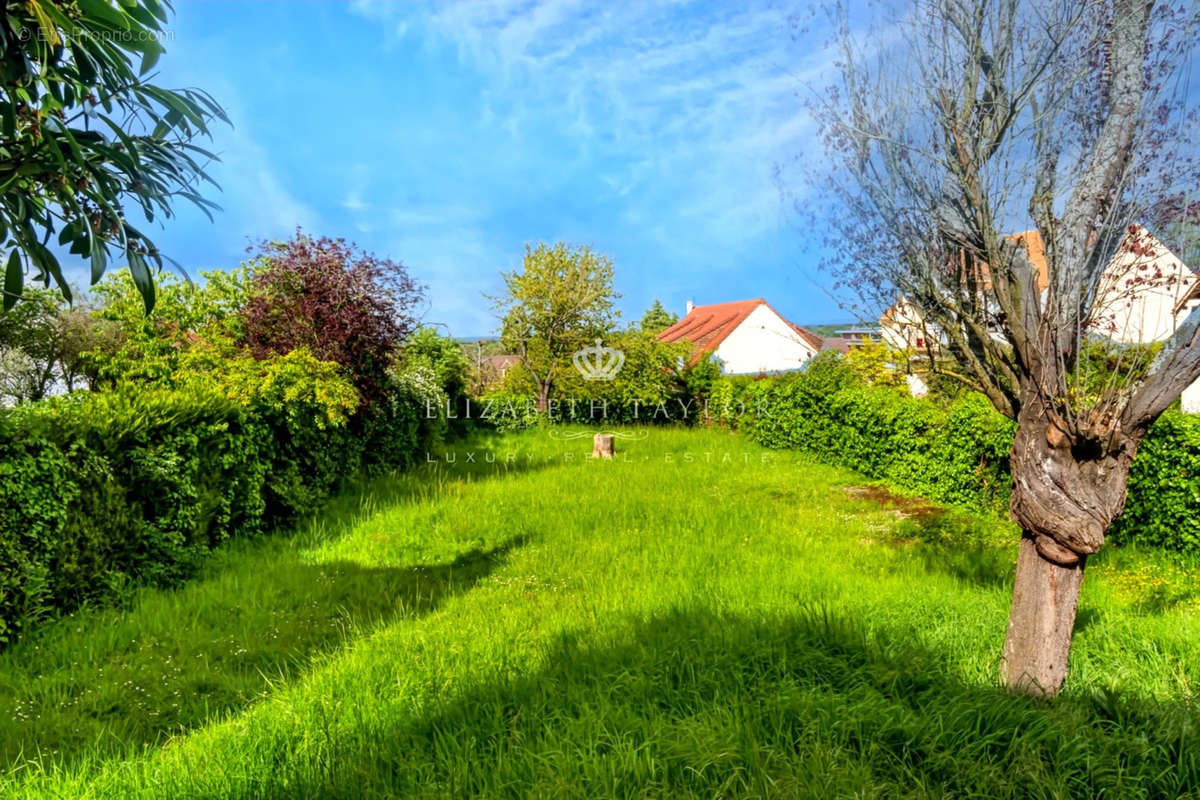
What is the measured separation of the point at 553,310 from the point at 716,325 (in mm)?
18087

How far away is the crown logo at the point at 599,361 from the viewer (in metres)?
18.0

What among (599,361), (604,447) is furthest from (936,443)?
(599,361)

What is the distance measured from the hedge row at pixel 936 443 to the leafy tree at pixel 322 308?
330 inches

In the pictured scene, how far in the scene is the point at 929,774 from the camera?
2404mm

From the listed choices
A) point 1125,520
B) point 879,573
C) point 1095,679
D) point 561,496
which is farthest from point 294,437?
point 1125,520

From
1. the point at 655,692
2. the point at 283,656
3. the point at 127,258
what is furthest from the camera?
the point at 283,656

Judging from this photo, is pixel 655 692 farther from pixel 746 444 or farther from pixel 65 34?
pixel 746 444

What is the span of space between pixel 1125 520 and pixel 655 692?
20.5 feet

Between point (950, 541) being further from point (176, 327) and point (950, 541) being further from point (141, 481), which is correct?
point (176, 327)

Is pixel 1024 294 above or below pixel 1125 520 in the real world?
above

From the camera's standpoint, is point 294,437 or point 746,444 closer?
point 294,437

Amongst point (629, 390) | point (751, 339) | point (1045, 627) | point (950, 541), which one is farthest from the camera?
point (751, 339)

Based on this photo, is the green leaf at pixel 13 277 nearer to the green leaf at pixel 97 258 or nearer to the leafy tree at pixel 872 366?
the green leaf at pixel 97 258

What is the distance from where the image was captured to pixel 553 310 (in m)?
17.8
